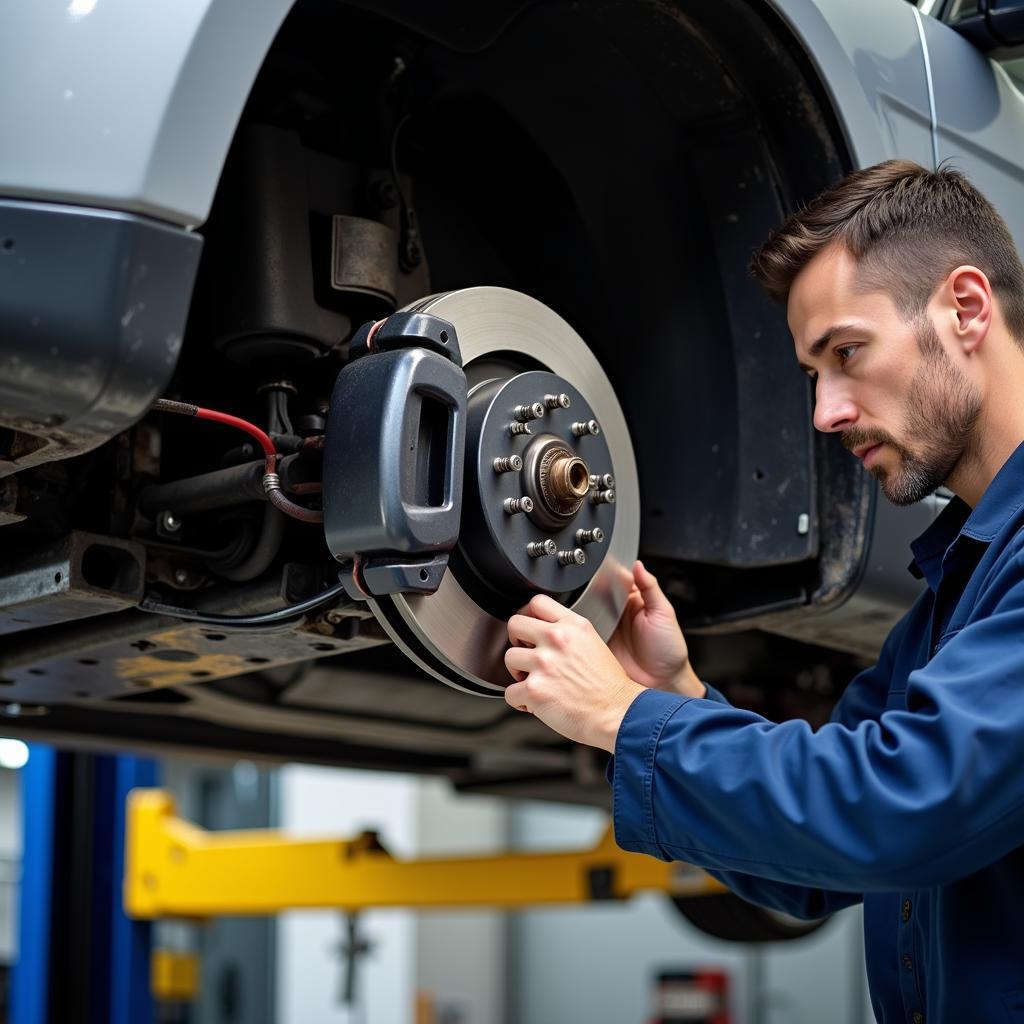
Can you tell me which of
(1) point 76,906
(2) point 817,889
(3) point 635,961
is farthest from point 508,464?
(3) point 635,961

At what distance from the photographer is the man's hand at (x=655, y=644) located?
1460 millimetres

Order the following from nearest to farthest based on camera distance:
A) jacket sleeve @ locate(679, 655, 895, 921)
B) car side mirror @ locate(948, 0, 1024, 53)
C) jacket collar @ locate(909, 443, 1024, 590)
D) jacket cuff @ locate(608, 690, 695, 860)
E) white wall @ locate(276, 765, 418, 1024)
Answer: jacket cuff @ locate(608, 690, 695, 860), jacket collar @ locate(909, 443, 1024, 590), jacket sleeve @ locate(679, 655, 895, 921), car side mirror @ locate(948, 0, 1024, 53), white wall @ locate(276, 765, 418, 1024)

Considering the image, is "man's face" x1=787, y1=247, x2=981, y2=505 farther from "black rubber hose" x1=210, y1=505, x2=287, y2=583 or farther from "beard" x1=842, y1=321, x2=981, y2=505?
"black rubber hose" x1=210, y1=505, x2=287, y2=583

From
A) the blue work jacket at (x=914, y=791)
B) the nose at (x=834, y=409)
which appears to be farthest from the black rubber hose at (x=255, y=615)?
the nose at (x=834, y=409)

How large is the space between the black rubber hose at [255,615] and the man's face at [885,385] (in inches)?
18.6

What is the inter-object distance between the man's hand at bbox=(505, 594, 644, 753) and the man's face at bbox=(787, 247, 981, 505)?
0.96 feet

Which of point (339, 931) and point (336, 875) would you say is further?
point (339, 931)

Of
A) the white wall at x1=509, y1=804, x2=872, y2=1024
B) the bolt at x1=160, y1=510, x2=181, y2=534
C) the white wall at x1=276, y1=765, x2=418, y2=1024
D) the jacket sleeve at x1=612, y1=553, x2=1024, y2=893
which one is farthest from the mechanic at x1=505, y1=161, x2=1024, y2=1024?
the white wall at x1=276, y1=765, x2=418, y2=1024

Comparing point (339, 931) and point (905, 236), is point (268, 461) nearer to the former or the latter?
point (905, 236)

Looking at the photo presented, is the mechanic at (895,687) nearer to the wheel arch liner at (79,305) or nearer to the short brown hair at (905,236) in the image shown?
the short brown hair at (905,236)

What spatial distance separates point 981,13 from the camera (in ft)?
5.63

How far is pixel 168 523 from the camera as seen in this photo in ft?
4.42

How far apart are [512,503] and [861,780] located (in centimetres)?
41

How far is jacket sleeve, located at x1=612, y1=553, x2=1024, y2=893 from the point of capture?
980mm
